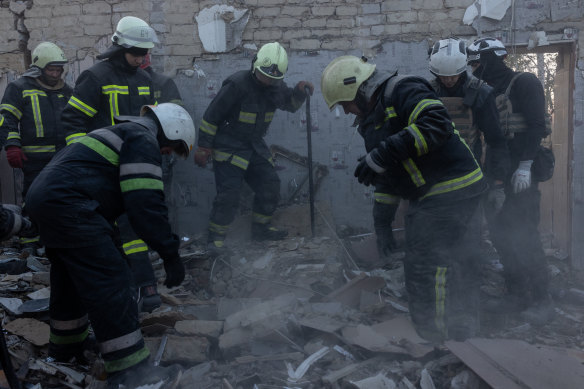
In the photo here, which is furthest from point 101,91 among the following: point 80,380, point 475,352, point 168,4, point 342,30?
point 475,352

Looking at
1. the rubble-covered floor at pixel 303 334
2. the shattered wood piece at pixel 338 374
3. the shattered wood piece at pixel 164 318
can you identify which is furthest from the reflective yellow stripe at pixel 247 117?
the shattered wood piece at pixel 338 374

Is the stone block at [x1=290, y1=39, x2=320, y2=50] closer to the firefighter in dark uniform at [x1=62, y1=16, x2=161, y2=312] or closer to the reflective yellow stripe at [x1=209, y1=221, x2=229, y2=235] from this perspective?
A: the firefighter in dark uniform at [x1=62, y1=16, x2=161, y2=312]

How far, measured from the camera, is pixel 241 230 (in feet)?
18.8

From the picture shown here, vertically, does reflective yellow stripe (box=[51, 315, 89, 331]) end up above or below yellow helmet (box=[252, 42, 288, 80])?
below

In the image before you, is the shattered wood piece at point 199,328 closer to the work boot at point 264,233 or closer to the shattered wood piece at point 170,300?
the shattered wood piece at point 170,300

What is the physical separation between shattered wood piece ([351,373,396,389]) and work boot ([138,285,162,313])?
1803 millimetres

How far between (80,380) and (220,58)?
396cm

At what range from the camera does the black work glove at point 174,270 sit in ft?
9.42

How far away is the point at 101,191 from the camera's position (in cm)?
280

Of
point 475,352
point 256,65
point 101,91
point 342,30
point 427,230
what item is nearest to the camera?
point 475,352

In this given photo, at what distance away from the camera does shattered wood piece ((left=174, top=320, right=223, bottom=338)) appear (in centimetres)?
345

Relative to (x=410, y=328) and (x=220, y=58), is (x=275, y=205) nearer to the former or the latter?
(x=220, y=58)

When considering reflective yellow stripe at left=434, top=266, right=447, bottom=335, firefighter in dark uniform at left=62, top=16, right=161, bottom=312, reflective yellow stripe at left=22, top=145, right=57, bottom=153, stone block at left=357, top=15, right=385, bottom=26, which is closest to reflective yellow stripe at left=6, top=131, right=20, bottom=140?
reflective yellow stripe at left=22, top=145, right=57, bottom=153

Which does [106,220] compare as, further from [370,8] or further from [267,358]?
[370,8]
